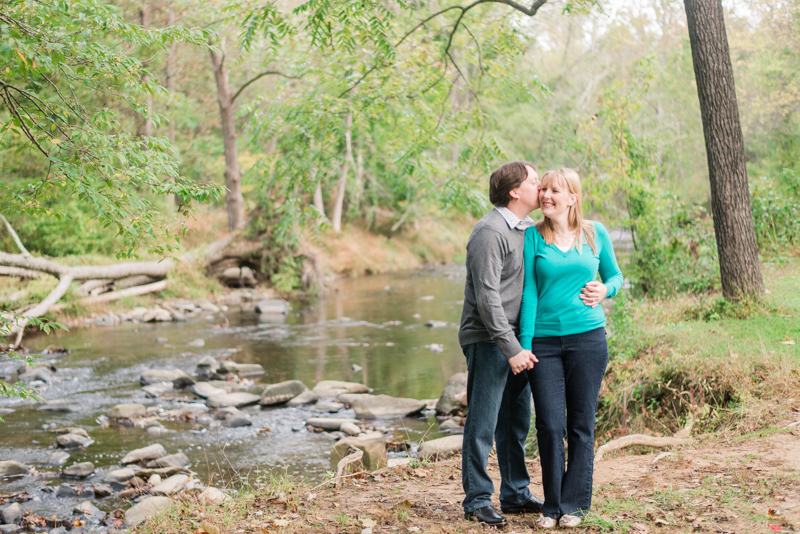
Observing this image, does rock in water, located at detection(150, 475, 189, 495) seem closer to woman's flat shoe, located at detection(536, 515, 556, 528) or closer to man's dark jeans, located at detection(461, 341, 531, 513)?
man's dark jeans, located at detection(461, 341, 531, 513)

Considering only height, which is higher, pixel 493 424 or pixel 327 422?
pixel 493 424

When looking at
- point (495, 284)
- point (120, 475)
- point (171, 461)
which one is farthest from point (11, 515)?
point (495, 284)

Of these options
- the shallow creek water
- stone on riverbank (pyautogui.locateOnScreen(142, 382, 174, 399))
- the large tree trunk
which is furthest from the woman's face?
stone on riverbank (pyautogui.locateOnScreen(142, 382, 174, 399))

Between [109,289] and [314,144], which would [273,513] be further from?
[109,289]

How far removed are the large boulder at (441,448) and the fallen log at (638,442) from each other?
1469mm

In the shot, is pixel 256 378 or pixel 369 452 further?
pixel 256 378

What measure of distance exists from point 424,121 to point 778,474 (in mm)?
7240

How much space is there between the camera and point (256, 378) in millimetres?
10742

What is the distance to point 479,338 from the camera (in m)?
3.69

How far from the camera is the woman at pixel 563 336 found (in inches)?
141

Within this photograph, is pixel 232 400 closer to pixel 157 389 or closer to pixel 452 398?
pixel 157 389

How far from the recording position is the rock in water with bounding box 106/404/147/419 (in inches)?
336

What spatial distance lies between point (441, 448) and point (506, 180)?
351 centimetres

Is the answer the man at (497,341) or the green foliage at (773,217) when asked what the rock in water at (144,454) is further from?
the green foliage at (773,217)
